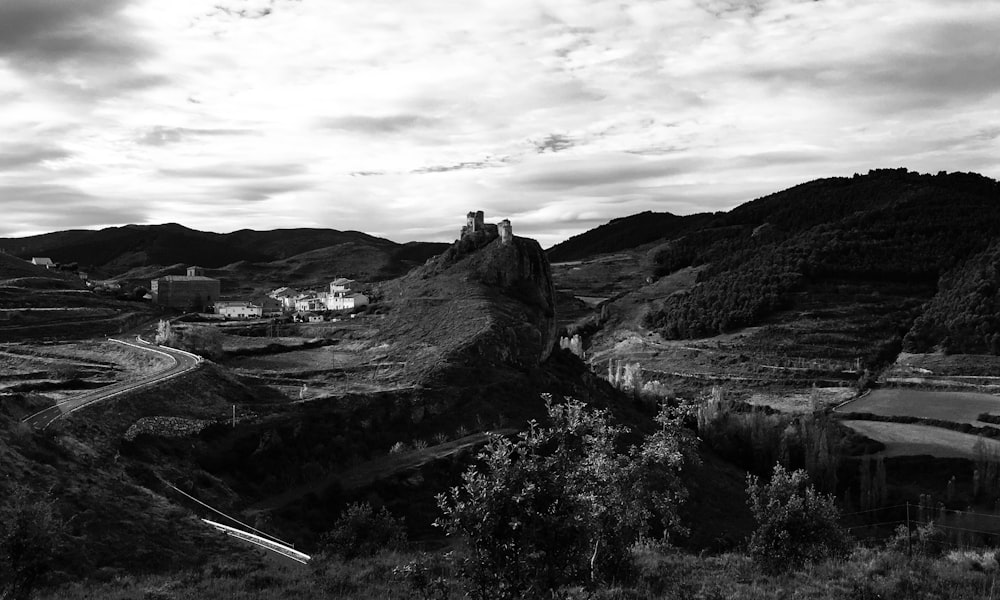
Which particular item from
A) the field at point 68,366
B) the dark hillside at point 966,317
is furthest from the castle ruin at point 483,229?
the dark hillside at point 966,317

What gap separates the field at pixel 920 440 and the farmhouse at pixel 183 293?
115 meters

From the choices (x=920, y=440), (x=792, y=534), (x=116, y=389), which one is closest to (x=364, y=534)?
(x=792, y=534)

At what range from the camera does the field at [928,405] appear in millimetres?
116938

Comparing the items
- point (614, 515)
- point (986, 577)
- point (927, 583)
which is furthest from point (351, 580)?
point (986, 577)

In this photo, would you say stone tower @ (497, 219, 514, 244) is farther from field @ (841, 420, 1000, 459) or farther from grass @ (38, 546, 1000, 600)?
grass @ (38, 546, 1000, 600)

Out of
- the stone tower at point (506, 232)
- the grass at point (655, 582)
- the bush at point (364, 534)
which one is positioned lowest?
the bush at point (364, 534)

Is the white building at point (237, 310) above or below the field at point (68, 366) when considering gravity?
above

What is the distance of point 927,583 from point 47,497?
3045cm

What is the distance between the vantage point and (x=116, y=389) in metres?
50.8

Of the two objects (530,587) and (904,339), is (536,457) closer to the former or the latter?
(530,587)

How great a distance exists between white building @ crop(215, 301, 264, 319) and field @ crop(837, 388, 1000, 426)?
103 m

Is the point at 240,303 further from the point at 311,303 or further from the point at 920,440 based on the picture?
the point at 920,440

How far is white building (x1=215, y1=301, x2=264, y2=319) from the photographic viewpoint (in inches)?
4633

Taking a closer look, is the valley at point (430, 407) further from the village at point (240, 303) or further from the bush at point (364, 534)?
the village at point (240, 303)
